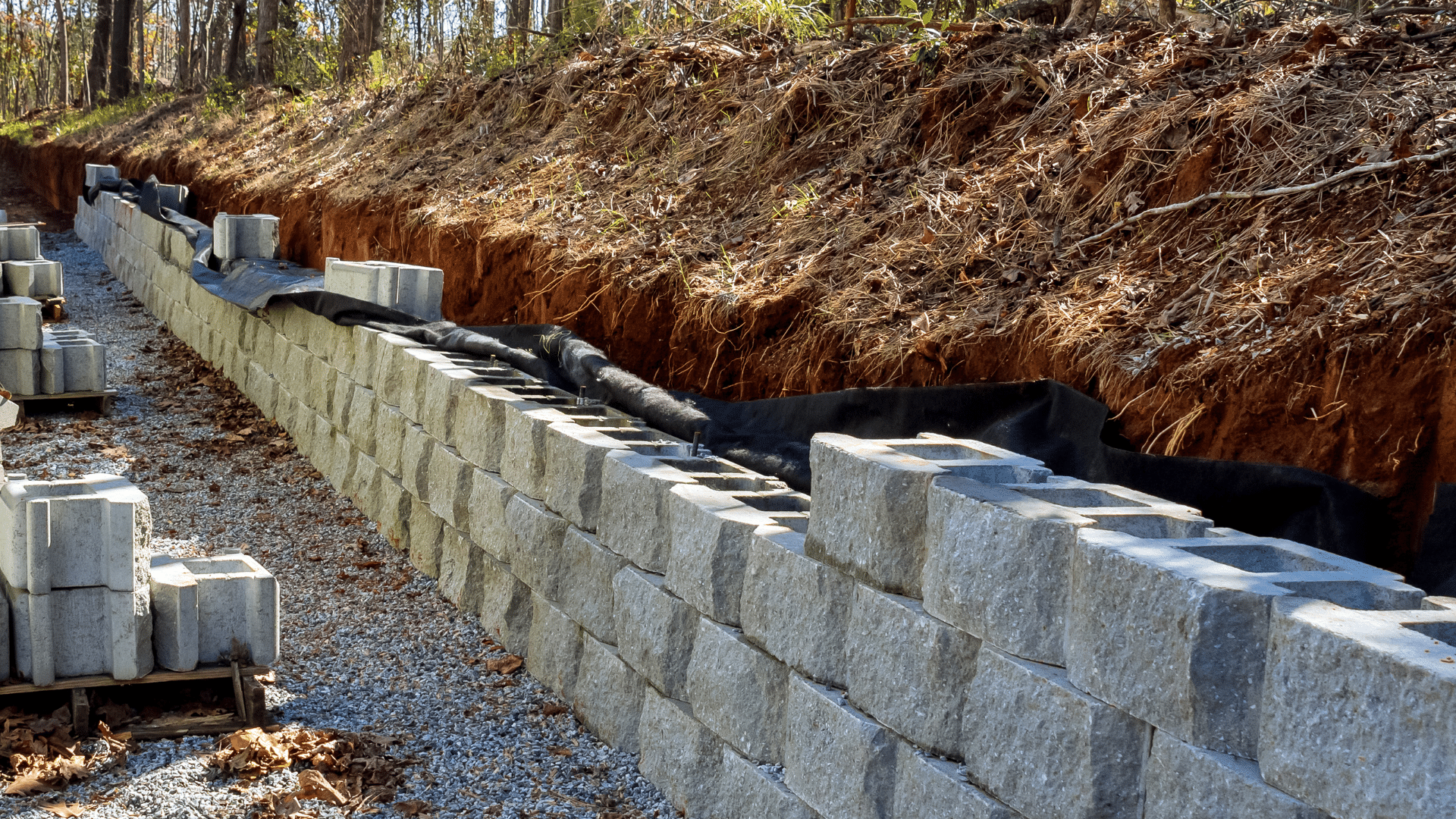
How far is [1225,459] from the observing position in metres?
3.95

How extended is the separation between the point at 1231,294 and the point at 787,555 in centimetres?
212

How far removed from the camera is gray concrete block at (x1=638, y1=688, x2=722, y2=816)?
162 inches

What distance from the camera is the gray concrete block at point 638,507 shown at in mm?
4344

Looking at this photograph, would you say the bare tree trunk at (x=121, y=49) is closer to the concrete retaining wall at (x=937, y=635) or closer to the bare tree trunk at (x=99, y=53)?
the bare tree trunk at (x=99, y=53)

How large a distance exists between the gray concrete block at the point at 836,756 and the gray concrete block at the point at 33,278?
458 inches

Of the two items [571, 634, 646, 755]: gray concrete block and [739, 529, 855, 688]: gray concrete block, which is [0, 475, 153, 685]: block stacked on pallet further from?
[739, 529, 855, 688]: gray concrete block

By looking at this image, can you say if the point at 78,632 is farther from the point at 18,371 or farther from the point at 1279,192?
the point at 18,371

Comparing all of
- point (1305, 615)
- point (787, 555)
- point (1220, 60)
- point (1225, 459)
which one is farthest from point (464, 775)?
point (1220, 60)

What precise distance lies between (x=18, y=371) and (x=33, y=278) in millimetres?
3330

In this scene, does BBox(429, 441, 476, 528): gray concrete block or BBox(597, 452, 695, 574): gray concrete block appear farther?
BBox(429, 441, 476, 528): gray concrete block

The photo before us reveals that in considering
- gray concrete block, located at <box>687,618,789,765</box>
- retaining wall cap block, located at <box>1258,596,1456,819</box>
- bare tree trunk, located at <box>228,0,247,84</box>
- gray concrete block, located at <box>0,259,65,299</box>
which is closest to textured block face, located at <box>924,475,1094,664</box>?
retaining wall cap block, located at <box>1258,596,1456,819</box>

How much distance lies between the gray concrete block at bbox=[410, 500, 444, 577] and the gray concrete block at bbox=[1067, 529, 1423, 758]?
4736 millimetres

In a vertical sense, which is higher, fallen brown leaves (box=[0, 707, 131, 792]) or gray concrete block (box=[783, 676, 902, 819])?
gray concrete block (box=[783, 676, 902, 819])

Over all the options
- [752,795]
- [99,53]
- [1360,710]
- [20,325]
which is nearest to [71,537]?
[752,795]
